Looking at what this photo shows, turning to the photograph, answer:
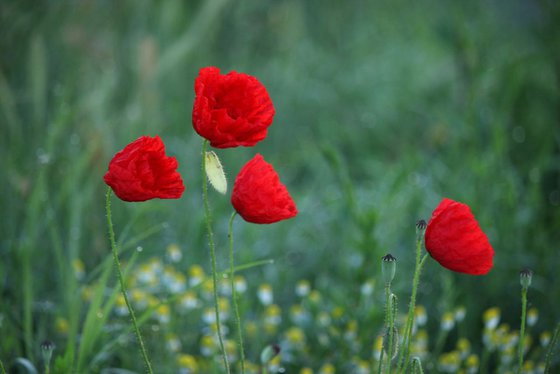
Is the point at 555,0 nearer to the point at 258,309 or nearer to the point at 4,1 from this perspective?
the point at 258,309

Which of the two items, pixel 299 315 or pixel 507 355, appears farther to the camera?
pixel 299 315

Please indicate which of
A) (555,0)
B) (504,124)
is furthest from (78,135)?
(555,0)

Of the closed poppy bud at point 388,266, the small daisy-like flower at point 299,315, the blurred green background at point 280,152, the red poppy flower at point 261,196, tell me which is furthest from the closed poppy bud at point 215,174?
the small daisy-like flower at point 299,315

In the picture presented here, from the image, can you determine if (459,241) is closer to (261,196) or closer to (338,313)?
(261,196)

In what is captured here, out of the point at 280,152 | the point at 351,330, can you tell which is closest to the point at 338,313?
the point at 351,330

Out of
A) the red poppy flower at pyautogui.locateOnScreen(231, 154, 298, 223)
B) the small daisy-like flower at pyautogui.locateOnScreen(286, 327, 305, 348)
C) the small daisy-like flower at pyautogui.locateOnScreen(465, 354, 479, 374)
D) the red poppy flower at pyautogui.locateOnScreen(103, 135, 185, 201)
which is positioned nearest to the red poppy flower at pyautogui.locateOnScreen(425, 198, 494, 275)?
the red poppy flower at pyautogui.locateOnScreen(231, 154, 298, 223)
